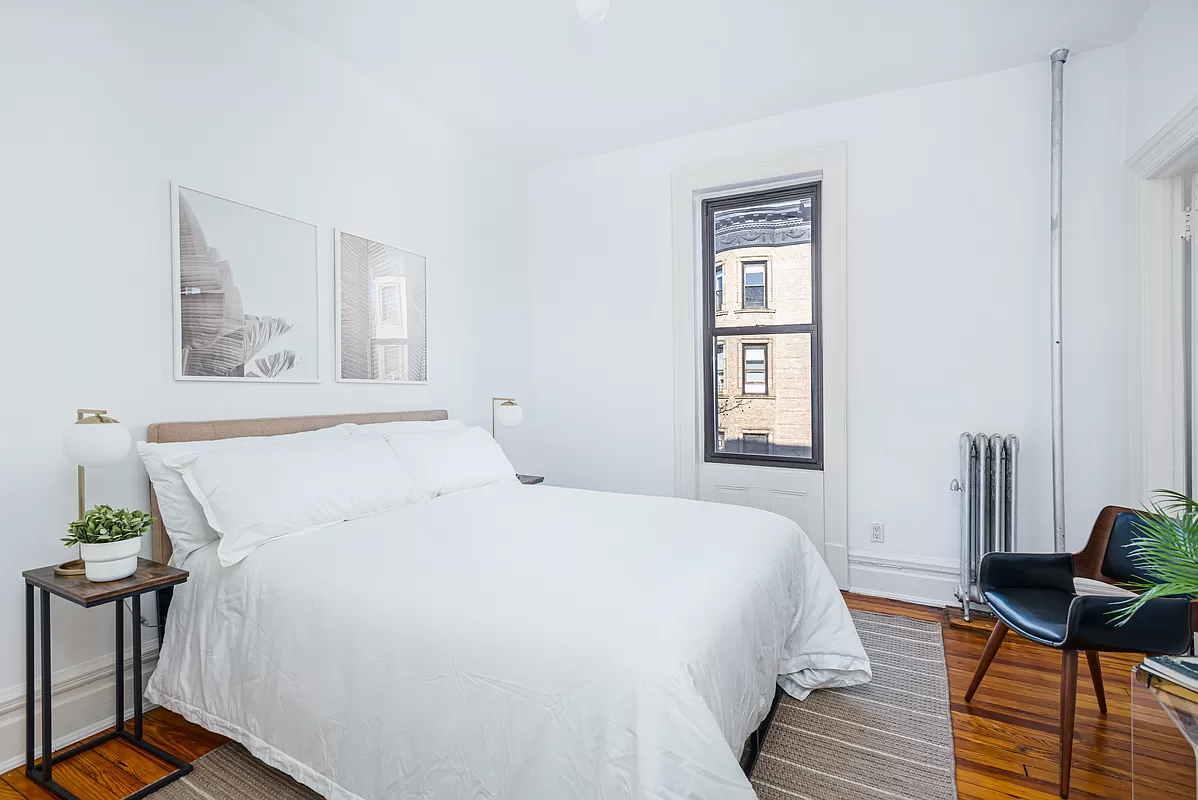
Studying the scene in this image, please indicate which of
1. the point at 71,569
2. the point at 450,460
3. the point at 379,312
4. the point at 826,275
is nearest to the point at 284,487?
the point at 71,569

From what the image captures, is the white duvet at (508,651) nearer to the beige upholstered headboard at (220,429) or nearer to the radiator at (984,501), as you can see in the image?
the beige upholstered headboard at (220,429)

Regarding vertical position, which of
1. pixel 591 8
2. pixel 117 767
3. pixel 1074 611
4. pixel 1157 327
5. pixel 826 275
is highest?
pixel 591 8

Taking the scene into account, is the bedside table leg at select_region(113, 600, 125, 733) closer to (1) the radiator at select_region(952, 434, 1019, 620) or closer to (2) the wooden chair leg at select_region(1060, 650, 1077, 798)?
(2) the wooden chair leg at select_region(1060, 650, 1077, 798)

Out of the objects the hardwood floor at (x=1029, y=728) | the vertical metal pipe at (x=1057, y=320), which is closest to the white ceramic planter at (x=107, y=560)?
the hardwood floor at (x=1029, y=728)

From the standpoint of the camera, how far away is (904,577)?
10.9 feet

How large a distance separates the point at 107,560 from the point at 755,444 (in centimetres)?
321

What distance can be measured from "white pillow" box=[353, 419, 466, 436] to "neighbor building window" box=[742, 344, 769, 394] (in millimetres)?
1812

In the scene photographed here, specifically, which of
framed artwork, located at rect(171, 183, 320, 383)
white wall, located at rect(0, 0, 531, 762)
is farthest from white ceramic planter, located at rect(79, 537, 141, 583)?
framed artwork, located at rect(171, 183, 320, 383)

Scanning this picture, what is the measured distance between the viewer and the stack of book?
3.84 feet

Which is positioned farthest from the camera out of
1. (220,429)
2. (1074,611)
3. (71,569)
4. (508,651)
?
(220,429)

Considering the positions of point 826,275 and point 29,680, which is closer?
point 29,680

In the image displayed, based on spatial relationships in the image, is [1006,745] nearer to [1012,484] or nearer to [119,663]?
[1012,484]

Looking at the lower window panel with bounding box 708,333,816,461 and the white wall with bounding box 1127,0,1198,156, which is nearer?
the white wall with bounding box 1127,0,1198,156

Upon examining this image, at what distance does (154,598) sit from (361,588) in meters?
1.21
